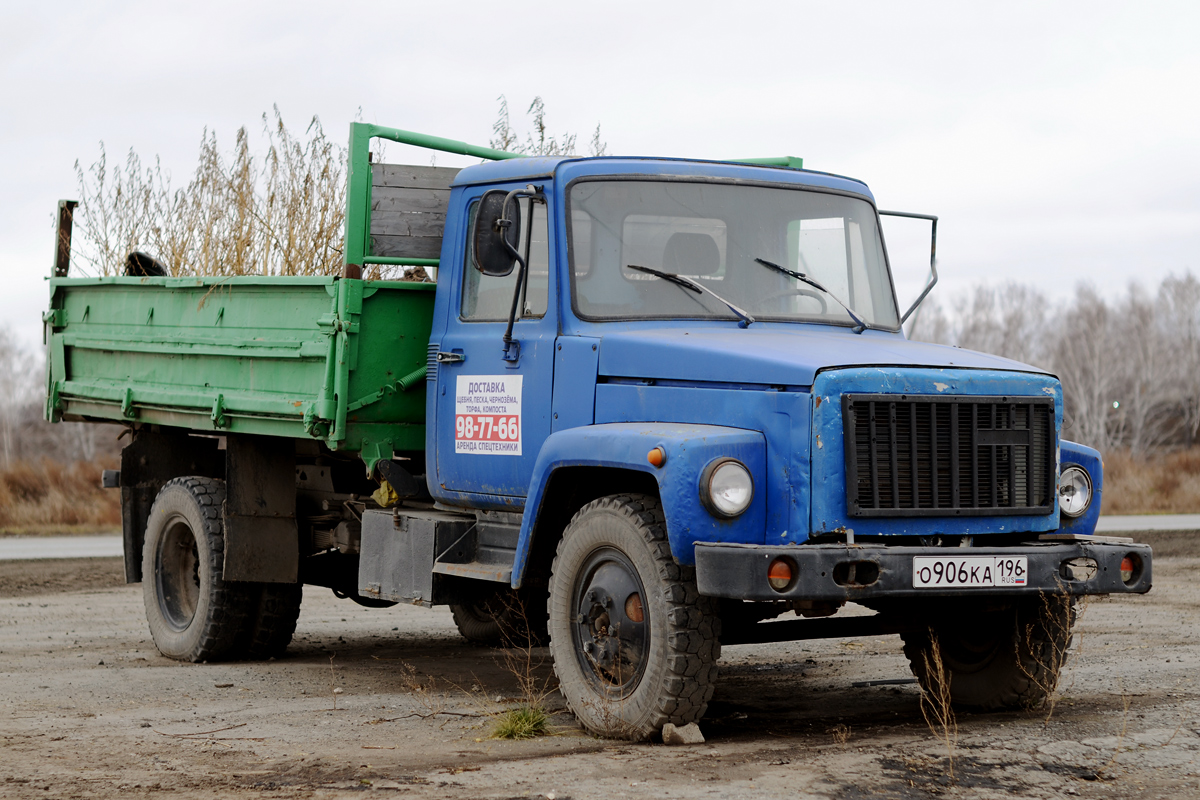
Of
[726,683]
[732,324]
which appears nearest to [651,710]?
[732,324]

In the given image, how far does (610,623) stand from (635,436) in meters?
0.83

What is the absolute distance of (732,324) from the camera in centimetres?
672

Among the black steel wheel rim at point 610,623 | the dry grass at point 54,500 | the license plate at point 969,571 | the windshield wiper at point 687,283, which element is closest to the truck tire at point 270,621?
the black steel wheel rim at point 610,623

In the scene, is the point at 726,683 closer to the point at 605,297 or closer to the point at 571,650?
the point at 571,650

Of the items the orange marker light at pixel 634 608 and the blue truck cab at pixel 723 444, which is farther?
the orange marker light at pixel 634 608

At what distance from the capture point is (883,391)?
5.85 meters

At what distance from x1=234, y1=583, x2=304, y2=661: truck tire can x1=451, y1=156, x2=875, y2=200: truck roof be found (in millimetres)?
3183

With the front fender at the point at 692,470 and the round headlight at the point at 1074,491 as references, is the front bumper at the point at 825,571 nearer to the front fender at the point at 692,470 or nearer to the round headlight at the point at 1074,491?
the front fender at the point at 692,470

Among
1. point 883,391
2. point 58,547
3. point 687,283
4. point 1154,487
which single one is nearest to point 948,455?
point 883,391

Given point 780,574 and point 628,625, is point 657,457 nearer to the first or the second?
point 780,574

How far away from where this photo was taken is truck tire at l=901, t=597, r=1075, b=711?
22.2 ft

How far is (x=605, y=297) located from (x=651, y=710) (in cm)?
191

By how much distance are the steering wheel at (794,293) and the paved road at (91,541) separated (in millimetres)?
12372

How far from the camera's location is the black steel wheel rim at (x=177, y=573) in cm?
977
